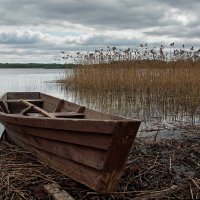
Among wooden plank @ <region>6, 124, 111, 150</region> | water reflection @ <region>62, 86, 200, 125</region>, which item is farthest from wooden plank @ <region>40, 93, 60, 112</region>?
water reflection @ <region>62, 86, 200, 125</region>

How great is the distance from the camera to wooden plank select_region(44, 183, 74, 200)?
12.3 feet

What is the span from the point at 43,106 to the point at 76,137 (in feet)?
11.9

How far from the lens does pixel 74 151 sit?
4.06 m

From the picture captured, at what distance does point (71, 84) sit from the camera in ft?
53.0

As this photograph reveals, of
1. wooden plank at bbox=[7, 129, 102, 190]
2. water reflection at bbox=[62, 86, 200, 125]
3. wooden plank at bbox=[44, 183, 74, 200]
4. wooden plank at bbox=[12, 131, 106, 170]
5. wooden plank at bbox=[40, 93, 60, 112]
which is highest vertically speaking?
wooden plank at bbox=[40, 93, 60, 112]

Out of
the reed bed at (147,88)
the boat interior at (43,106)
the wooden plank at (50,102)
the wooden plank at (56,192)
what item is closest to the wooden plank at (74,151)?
the wooden plank at (56,192)

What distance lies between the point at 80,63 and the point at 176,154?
1012 cm

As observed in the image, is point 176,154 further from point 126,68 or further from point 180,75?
point 126,68

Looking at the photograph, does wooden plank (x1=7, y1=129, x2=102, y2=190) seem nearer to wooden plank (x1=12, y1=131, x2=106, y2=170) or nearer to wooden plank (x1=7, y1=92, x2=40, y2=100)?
wooden plank (x1=12, y1=131, x2=106, y2=170)

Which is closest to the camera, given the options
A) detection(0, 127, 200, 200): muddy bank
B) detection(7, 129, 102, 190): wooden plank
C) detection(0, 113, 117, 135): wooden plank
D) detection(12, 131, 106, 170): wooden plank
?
detection(0, 113, 117, 135): wooden plank

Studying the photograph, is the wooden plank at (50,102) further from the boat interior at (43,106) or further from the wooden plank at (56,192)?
the wooden plank at (56,192)

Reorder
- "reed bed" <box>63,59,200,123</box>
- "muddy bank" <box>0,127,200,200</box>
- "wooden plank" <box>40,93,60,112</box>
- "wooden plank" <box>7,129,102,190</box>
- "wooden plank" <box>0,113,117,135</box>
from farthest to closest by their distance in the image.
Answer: "reed bed" <box>63,59,200,123</box> → "wooden plank" <box>40,93,60,112</box> → "muddy bank" <box>0,127,200,200</box> → "wooden plank" <box>7,129,102,190</box> → "wooden plank" <box>0,113,117,135</box>

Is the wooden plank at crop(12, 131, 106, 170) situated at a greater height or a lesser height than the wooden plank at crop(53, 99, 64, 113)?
lesser

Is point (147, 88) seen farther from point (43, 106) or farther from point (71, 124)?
point (71, 124)
